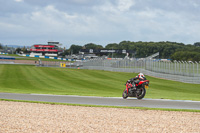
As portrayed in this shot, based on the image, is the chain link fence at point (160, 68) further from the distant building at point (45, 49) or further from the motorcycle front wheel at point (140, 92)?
the distant building at point (45, 49)

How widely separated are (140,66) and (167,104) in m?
38.3

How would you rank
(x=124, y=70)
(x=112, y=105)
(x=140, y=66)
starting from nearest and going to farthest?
(x=112, y=105) → (x=140, y=66) → (x=124, y=70)

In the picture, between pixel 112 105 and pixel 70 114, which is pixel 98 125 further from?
pixel 112 105

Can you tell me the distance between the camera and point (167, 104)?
14664 mm

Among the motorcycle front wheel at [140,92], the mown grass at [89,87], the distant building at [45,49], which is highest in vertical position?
the distant building at [45,49]

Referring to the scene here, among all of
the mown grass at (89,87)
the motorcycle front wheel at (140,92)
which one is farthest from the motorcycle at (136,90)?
the mown grass at (89,87)

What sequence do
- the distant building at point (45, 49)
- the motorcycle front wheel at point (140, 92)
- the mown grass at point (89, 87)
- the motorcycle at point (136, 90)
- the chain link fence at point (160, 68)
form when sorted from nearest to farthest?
1. the motorcycle at point (136, 90)
2. the motorcycle front wheel at point (140, 92)
3. the mown grass at point (89, 87)
4. the chain link fence at point (160, 68)
5. the distant building at point (45, 49)

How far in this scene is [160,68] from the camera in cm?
4338

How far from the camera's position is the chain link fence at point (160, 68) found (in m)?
34.5

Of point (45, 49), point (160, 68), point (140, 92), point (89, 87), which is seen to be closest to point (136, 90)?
point (140, 92)

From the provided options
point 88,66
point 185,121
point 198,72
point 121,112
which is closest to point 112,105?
point 121,112

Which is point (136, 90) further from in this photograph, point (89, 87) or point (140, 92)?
point (89, 87)

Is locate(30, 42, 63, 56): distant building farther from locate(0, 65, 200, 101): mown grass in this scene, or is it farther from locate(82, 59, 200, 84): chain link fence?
locate(0, 65, 200, 101): mown grass

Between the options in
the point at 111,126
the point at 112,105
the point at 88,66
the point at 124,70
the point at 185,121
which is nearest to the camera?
→ the point at 111,126
